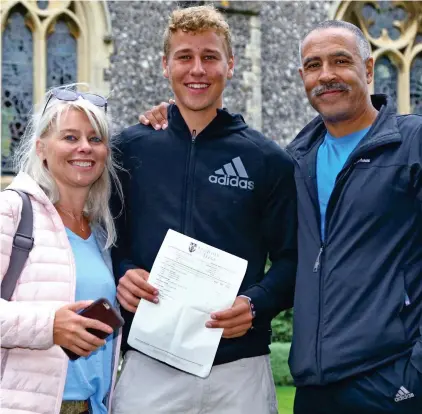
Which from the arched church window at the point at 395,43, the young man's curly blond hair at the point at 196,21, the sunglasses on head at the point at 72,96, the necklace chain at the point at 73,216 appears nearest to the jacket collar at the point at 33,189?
the necklace chain at the point at 73,216

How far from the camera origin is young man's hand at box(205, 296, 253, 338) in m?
2.97

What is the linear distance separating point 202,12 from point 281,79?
28.4 feet

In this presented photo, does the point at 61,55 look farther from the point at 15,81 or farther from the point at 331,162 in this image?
the point at 331,162

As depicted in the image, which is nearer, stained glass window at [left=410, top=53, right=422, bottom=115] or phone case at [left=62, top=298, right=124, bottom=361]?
phone case at [left=62, top=298, right=124, bottom=361]

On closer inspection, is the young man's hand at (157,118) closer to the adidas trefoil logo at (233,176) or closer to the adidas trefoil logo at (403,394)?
the adidas trefoil logo at (233,176)

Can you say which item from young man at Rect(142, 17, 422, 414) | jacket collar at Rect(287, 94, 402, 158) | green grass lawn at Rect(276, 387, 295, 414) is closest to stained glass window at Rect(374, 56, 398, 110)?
green grass lawn at Rect(276, 387, 295, 414)

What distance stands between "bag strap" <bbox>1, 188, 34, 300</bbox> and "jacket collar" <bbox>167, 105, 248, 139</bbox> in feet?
2.41

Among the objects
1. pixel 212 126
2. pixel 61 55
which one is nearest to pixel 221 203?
pixel 212 126

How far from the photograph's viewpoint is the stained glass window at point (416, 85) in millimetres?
12898

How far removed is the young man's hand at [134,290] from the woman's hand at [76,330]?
333 millimetres

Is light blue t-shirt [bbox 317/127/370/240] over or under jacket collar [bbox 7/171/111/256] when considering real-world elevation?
over

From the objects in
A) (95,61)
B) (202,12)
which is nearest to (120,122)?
(95,61)

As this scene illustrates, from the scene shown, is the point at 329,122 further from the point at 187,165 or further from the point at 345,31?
the point at 187,165

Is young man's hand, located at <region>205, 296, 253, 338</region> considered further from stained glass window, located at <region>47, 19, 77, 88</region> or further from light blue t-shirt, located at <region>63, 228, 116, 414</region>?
stained glass window, located at <region>47, 19, 77, 88</region>
